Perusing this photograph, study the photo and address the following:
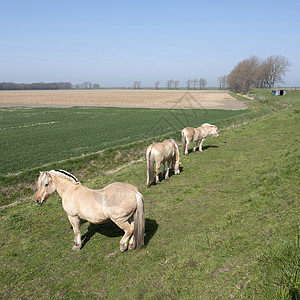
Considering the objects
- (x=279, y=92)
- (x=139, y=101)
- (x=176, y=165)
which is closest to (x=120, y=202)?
(x=176, y=165)

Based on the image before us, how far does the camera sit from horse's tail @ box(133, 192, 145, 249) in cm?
662

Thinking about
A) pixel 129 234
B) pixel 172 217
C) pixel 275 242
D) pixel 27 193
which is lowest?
pixel 27 193

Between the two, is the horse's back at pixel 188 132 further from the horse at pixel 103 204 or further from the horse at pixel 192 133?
the horse at pixel 103 204

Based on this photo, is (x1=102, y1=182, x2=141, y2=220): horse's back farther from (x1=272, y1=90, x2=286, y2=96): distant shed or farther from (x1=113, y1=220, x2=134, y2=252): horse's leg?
(x1=272, y1=90, x2=286, y2=96): distant shed

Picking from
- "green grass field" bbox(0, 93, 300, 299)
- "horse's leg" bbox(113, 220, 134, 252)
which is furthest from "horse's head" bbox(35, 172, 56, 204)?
"horse's leg" bbox(113, 220, 134, 252)

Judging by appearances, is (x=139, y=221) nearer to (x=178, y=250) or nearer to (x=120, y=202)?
(x=120, y=202)

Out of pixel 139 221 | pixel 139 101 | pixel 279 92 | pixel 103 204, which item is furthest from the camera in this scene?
pixel 139 101

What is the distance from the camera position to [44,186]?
752 cm

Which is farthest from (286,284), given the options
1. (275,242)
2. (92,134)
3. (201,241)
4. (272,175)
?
(92,134)

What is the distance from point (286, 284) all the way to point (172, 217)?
541 cm

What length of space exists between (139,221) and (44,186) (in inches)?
139

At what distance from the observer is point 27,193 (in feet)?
45.1

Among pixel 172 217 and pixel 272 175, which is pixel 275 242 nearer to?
pixel 172 217

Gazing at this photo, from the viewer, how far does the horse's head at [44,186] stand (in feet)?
24.5
